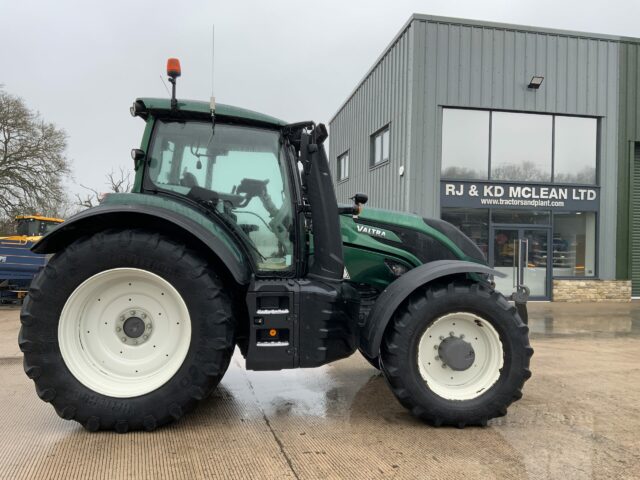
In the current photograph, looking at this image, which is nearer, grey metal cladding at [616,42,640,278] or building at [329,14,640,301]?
building at [329,14,640,301]

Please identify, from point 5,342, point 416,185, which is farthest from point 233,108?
point 416,185

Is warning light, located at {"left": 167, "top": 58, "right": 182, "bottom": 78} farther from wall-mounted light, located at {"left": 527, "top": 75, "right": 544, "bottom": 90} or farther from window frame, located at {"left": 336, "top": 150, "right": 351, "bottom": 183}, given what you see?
window frame, located at {"left": 336, "top": 150, "right": 351, "bottom": 183}

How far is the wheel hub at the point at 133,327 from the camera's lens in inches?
135

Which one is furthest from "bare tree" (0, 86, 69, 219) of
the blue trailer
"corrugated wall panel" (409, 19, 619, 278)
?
"corrugated wall panel" (409, 19, 619, 278)

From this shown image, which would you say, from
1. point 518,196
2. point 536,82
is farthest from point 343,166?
point 536,82

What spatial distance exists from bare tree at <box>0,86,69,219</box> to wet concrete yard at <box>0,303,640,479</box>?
23247mm

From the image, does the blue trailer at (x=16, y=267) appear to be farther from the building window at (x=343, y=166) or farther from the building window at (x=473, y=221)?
the building window at (x=343, y=166)

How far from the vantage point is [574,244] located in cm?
1302

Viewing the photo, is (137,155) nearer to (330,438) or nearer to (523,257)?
(330,438)

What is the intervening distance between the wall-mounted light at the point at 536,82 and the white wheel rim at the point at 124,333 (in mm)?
11668

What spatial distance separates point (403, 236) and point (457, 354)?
1.11 metres

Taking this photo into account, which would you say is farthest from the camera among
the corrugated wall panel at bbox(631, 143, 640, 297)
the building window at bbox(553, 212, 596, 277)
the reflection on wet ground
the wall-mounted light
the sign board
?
the corrugated wall panel at bbox(631, 143, 640, 297)

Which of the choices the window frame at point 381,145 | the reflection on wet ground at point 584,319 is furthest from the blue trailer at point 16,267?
the reflection on wet ground at point 584,319

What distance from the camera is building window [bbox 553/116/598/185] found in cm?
1276
